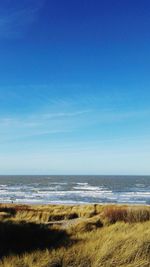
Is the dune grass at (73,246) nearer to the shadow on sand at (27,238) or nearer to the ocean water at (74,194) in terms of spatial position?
the shadow on sand at (27,238)

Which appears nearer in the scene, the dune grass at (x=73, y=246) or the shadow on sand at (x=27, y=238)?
the dune grass at (x=73, y=246)

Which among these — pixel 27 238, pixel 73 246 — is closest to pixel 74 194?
pixel 27 238

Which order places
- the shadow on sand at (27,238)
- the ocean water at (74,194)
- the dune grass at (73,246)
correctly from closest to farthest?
1. the dune grass at (73,246)
2. the shadow on sand at (27,238)
3. the ocean water at (74,194)

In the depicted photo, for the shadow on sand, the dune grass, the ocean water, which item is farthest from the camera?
the ocean water

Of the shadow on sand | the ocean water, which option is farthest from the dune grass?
the ocean water

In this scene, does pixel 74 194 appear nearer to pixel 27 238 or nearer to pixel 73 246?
pixel 27 238

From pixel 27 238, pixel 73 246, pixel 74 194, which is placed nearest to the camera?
pixel 73 246

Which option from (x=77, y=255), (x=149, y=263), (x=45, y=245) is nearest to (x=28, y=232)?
(x=45, y=245)

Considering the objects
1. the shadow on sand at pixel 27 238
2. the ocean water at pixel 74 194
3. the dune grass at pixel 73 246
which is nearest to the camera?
the dune grass at pixel 73 246

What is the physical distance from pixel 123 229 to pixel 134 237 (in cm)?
179

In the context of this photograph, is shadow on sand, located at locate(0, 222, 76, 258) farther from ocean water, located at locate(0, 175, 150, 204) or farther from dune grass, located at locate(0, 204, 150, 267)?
ocean water, located at locate(0, 175, 150, 204)

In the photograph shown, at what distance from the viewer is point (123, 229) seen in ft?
39.1

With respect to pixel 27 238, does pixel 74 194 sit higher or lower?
higher

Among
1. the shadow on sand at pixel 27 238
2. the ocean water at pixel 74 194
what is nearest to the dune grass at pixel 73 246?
the shadow on sand at pixel 27 238
